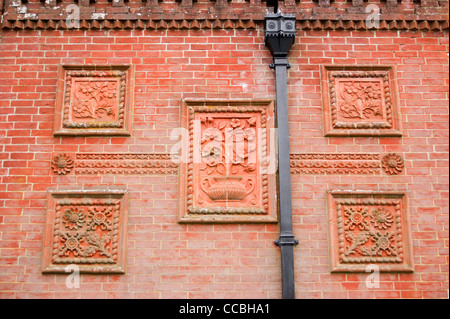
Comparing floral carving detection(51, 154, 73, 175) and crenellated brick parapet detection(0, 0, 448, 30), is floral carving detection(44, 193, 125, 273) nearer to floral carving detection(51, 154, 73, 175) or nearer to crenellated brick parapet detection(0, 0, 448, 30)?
floral carving detection(51, 154, 73, 175)

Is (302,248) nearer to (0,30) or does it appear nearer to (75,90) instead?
(75,90)

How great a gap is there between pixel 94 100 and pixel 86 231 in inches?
64.6

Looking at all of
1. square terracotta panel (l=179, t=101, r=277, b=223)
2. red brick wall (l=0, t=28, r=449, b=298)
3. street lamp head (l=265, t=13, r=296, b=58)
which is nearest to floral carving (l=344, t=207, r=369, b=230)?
red brick wall (l=0, t=28, r=449, b=298)

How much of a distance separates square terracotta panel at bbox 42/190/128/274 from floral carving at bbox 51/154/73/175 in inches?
10.4

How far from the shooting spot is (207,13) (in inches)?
275

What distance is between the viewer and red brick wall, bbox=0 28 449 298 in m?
6.12

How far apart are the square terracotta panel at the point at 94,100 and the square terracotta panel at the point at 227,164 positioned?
0.78 m

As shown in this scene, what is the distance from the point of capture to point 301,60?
6.87 meters

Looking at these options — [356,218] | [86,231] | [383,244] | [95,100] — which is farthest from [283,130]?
[86,231]

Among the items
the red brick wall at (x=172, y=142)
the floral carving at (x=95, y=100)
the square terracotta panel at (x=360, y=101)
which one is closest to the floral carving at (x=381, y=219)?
the red brick wall at (x=172, y=142)

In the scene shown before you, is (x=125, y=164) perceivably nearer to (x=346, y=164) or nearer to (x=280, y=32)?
(x=280, y=32)

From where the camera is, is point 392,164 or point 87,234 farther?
point 392,164

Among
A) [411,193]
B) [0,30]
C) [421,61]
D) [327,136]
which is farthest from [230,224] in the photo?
[0,30]

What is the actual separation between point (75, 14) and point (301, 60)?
2.99 meters
